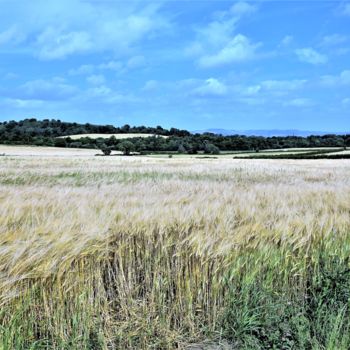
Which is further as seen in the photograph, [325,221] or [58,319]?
[325,221]

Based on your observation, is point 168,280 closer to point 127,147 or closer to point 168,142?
point 127,147

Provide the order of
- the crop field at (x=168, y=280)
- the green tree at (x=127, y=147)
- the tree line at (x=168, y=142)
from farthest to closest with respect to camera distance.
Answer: the tree line at (x=168, y=142) < the green tree at (x=127, y=147) < the crop field at (x=168, y=280)

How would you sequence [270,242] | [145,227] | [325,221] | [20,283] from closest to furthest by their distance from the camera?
1. [20,283]
2. [145,227]
3. [270,242]
4. [325,221]

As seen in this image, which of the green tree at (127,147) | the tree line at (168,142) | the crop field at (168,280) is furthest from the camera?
the tree line at (168,142)

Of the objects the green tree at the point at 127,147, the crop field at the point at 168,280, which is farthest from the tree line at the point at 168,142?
the crop field at the point at 168,280

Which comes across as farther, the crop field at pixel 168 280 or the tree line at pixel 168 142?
the tree line at pixel 168 142

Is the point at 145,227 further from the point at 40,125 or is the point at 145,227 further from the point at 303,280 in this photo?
the point at 40,125

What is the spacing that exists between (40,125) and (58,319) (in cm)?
9992

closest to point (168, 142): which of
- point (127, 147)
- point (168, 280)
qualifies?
point (127, 147)

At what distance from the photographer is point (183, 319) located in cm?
381

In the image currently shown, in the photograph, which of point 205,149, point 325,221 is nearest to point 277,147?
point 205,149

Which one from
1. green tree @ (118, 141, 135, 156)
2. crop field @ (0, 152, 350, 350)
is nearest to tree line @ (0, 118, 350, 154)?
green tree @ (118, 141, 135, 156)

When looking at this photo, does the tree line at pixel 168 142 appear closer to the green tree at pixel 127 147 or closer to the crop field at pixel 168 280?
the green tree at pixel 127 147

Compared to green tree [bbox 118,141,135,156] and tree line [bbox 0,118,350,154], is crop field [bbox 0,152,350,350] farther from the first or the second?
green tree [bbox 118,141,135,156]
